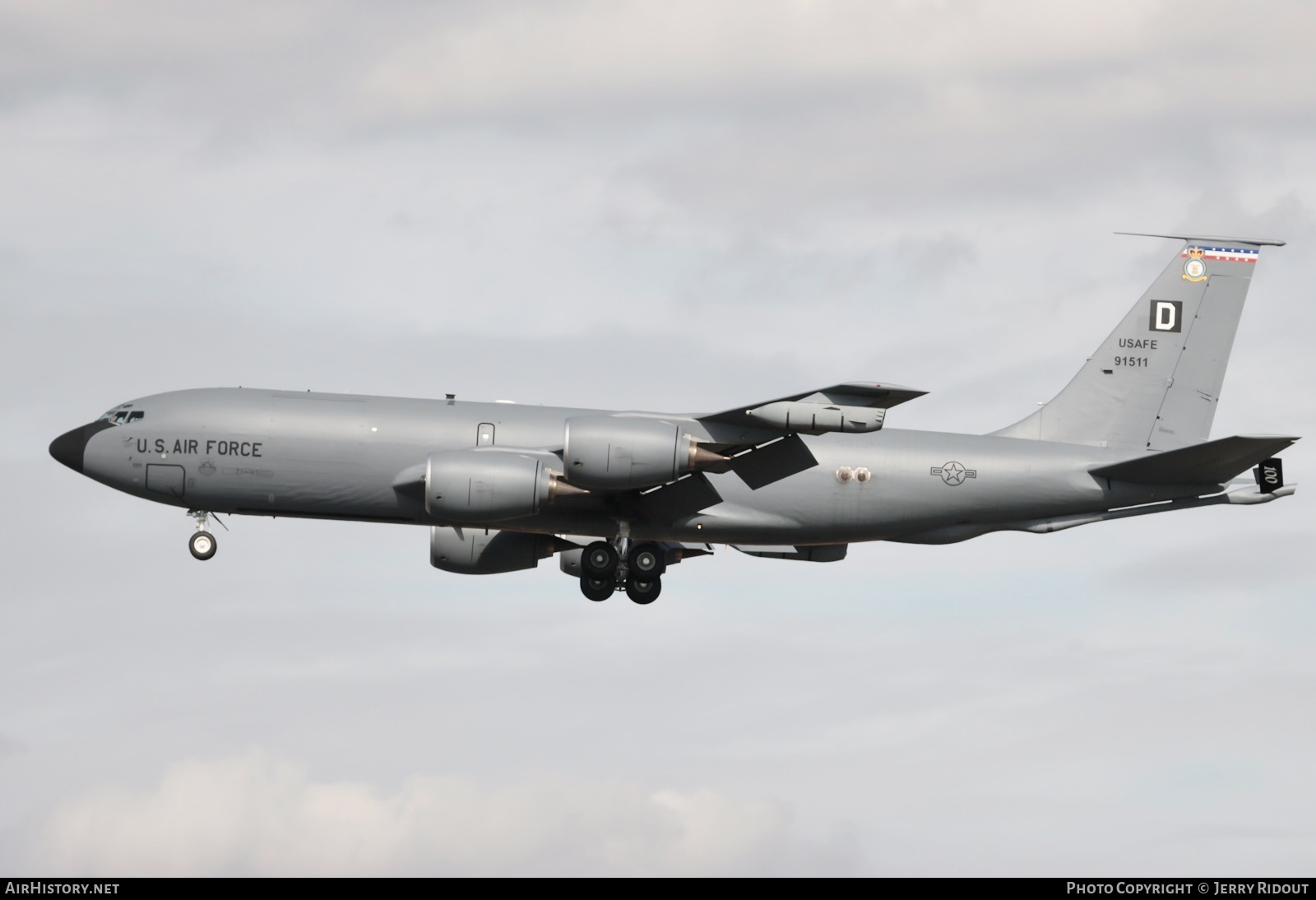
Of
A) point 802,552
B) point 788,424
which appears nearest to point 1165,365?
point 802,552

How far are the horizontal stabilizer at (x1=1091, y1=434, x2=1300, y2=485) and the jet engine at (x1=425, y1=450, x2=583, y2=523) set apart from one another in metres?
14.4

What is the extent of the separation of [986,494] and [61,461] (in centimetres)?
2385

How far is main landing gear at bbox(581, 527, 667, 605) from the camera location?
4150 cm

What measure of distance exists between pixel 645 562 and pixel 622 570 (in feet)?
2.29

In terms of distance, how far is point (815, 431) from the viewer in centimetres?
3684

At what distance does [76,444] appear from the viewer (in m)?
41.1

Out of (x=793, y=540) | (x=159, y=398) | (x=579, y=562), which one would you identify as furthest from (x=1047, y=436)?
(x=159, y=398)

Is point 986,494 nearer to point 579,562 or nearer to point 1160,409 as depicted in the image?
point 1160,409

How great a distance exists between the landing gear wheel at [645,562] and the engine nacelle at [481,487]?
4.20 m

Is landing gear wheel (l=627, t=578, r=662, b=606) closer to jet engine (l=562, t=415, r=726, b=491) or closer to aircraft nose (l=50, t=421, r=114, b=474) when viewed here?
jet engine (l=562, t=415, r=726, b=491)

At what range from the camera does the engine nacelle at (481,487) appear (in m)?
37.9

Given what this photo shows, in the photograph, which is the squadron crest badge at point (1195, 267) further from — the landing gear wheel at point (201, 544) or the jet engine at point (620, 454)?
the landing gear wheel at point (201, 544)

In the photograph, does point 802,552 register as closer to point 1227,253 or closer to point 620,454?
point 620,454

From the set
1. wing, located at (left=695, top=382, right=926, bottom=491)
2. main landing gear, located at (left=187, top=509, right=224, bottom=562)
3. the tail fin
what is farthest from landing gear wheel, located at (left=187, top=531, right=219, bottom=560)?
the tail fin
